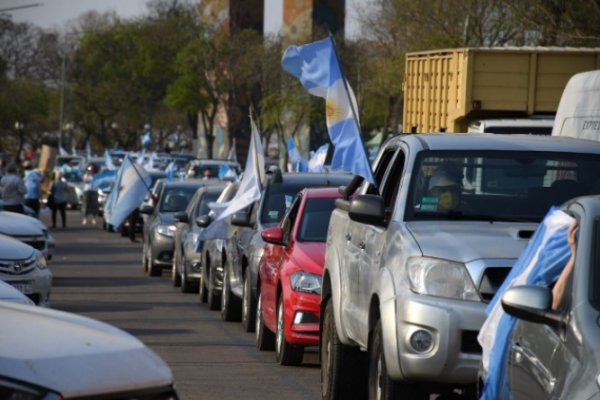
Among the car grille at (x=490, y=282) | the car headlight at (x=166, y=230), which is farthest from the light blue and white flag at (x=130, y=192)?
the car grille at (x=490, y=282)

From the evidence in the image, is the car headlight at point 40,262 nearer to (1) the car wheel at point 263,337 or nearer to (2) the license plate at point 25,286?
(2) the license plate at point 25,286

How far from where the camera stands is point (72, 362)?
5352 mm

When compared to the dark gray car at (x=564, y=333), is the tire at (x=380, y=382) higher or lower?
lower

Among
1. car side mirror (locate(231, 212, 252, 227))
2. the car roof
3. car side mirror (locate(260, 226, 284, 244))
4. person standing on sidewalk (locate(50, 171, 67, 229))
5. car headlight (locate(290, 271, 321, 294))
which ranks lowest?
person standing on sidewalk (locate(50, 171, 67, 229))

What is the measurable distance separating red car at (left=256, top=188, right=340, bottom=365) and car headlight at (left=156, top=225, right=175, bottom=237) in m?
10.9

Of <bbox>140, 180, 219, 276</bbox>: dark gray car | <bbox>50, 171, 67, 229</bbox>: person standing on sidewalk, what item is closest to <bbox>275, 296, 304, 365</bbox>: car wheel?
<bbox>140, 180, 219, 276</bbox>: dark gray car

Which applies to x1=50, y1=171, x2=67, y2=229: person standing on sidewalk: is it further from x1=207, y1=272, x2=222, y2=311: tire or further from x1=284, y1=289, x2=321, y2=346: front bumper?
x1=284, y1=289, x2=321, y2=346: front bumper

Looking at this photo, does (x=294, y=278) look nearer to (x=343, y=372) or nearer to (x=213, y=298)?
(x=343, y=372)

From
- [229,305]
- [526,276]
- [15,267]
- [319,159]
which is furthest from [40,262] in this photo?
[319,159]

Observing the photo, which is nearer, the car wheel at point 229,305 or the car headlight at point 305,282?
the car headlight at point 305,282

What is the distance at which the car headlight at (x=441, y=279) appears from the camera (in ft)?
27.6

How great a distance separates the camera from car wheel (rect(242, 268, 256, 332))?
16422 mm

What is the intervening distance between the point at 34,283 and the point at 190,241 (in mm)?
6664

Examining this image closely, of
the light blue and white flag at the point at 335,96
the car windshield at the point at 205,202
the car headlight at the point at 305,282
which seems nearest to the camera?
the light blue and white flag at the point at 335,96
